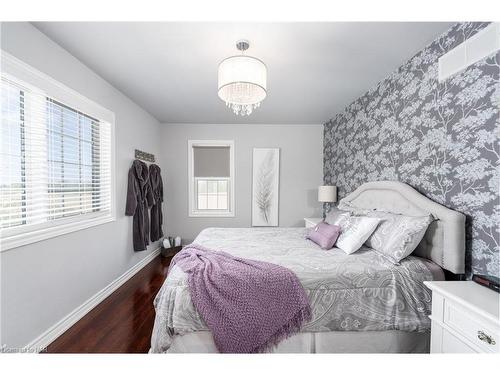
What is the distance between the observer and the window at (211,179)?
4059mm

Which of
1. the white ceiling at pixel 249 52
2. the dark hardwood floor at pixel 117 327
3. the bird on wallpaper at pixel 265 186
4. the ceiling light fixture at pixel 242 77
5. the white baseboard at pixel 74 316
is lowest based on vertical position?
the dark hardwood floor at pixel 117 327

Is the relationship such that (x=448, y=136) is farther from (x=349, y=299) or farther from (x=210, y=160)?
(x=210, y=160)

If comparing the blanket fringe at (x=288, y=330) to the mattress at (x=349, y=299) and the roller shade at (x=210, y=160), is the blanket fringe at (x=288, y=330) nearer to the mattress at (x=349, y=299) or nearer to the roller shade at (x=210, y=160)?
the mattress at (x=349, y=299)

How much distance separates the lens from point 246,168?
407cm

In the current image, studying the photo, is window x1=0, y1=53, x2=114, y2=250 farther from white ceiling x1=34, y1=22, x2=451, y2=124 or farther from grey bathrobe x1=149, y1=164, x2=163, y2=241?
grey bathrobe x1=149, y1=164, x2=163, y2=241

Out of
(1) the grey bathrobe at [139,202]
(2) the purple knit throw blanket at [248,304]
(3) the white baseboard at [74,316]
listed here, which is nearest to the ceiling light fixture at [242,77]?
(2) the purple knit throw blanket at [248,304]

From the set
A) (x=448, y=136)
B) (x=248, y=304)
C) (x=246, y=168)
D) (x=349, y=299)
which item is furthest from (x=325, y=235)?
(x=246, y=168)

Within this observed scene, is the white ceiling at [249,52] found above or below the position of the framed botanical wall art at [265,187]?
above

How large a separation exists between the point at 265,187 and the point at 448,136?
2791 millimetres

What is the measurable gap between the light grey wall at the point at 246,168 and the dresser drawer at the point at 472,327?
9.72 feet

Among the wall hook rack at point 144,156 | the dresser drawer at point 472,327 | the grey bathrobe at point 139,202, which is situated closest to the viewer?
the dresser drawer at point 472,327

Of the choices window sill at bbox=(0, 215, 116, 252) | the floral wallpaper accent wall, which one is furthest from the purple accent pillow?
window sill at bbox=(0, 215, 116, 252)
